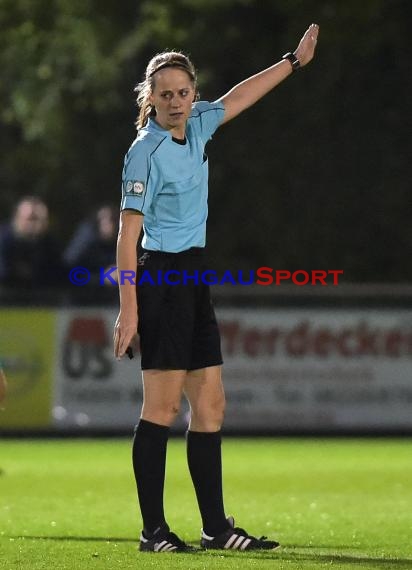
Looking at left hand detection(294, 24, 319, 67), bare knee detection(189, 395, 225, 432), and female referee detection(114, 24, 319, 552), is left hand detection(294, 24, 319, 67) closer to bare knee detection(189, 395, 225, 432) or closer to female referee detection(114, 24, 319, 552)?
female referee detection(114, 24, 319, 552)

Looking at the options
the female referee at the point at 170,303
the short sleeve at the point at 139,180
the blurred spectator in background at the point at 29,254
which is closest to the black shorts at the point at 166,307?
the female referee at the point at 170,303

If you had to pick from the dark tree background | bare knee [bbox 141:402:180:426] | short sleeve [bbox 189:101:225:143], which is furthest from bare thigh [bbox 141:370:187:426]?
the dark tree background

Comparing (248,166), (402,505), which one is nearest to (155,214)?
(402,505)

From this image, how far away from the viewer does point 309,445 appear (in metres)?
14.9

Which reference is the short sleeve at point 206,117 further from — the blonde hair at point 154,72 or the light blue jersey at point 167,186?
the blonde hair at point 154,72

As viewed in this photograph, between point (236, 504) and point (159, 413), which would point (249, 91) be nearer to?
point (159, 413)

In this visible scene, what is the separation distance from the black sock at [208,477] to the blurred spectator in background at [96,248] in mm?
7952

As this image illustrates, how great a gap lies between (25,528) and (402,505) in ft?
8.09

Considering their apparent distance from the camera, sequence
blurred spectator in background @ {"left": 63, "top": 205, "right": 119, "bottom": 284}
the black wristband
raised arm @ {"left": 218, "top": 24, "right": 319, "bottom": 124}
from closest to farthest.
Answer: raised arm @ {"left": 218, "top": 24, "right": 319, "bottom": 124}, the black wristband, blurred spectator in background @ {"left": 63, "top": 205, "right": 119, "bottom": 284}

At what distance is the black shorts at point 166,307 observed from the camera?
7.00 m

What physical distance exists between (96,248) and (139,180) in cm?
857

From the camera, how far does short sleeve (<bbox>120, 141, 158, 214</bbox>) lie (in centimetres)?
680

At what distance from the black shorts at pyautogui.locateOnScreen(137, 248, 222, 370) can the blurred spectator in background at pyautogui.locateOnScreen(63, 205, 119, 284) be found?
8013 mm

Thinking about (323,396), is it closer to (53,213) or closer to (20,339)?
(20,339)
